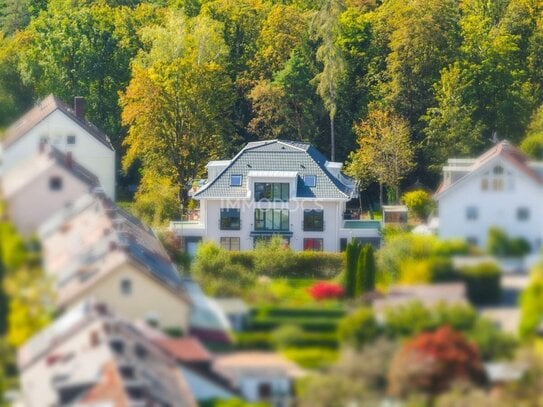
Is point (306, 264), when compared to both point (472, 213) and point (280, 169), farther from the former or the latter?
point (472, 213)

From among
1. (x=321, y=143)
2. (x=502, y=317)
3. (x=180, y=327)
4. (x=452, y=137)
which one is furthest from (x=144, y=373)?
(x=321, y=143)

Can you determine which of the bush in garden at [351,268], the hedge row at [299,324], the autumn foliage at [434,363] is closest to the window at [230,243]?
the bush in garden at [351,268]

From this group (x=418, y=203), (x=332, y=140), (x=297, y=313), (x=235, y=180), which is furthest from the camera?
(x=332, y=140)

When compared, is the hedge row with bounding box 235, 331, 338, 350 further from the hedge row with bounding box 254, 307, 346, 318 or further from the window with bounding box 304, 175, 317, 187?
the window with bounding box 304, 175, 317, 187

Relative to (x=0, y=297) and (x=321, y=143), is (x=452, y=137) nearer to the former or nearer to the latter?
(x=321, y=143)

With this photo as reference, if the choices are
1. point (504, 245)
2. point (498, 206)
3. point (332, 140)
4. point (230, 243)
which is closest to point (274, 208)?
point (230, 243)

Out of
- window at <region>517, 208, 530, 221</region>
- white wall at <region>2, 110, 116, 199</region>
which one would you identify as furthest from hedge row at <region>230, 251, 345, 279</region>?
window at <region>517, 208, 530, 221</region>
